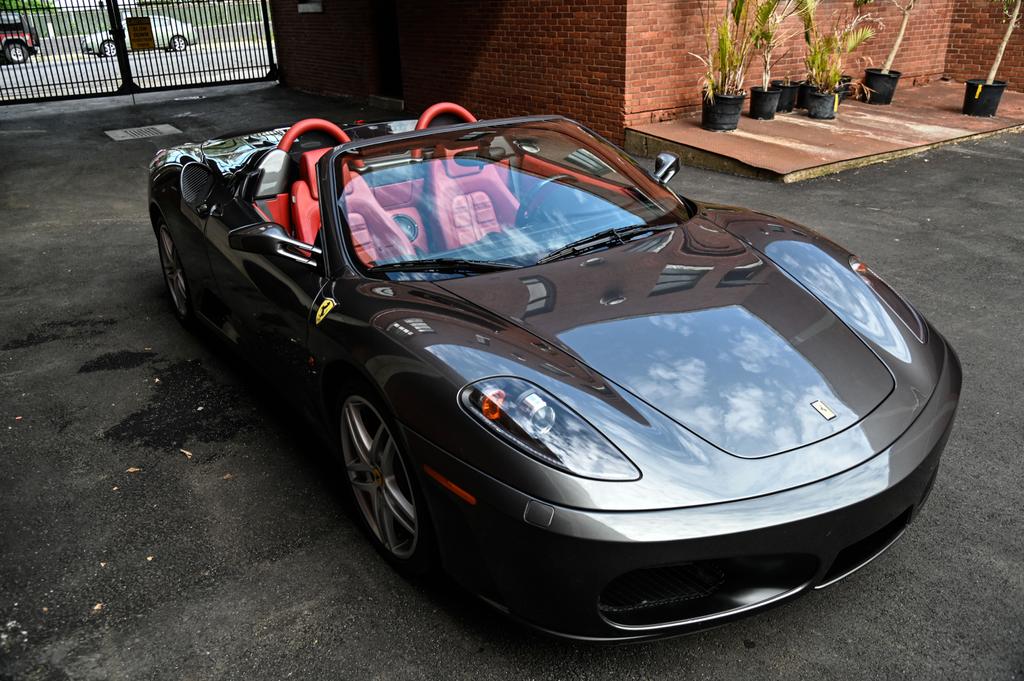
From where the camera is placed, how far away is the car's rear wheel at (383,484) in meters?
2.55

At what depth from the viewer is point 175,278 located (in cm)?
507

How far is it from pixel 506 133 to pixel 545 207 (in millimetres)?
528

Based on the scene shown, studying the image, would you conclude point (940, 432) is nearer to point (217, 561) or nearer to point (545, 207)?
point (545, 207)

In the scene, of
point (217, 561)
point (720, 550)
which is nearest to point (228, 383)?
point (217, 561)

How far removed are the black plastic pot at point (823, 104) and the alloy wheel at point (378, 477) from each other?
934cm

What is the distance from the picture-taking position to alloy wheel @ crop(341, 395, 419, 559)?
8.87 ft

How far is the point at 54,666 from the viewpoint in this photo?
2.51m

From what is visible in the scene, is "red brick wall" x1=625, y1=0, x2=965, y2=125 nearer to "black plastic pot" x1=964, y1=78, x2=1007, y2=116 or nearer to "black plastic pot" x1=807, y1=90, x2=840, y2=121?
"black plastic pot" x1=807, y1=90, x2=840, y2=121

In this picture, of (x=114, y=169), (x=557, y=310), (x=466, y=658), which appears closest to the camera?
(x=466, y=658)

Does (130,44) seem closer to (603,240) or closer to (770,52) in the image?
(770,52)

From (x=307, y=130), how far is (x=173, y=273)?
1561mm

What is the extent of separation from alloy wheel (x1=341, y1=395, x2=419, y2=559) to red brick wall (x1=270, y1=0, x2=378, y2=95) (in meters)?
12.7

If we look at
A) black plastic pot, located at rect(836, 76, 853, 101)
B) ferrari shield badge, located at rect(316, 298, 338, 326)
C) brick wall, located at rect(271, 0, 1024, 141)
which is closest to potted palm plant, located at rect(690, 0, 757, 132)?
brick wall, located at rect(271, 0, 1024, 141)

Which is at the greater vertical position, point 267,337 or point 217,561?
point 267,337
